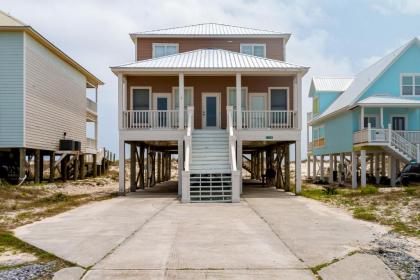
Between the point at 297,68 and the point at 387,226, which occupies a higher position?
the point at 297,68

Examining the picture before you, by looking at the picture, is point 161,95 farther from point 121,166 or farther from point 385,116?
point 385,116

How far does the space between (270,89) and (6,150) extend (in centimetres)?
1516

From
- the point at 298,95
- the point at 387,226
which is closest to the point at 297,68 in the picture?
the point at 298,95

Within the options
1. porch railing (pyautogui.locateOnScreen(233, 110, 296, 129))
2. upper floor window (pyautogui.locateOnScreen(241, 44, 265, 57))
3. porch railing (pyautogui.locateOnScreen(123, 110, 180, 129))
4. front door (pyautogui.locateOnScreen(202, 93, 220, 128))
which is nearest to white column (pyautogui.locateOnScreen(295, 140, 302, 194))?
porch railing (pyautogui.locateOnScreen(233, 110, 296, 129))

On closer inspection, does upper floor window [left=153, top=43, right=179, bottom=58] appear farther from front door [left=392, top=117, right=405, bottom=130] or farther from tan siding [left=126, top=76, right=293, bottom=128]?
front door [left=392, top=117, right=405, bottom=130]

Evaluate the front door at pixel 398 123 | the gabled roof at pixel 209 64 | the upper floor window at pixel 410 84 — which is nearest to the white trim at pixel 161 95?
the gabled roof at pixel 209 64

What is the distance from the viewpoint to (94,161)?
145ft

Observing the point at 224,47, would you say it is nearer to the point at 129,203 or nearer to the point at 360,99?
the point at 360,99

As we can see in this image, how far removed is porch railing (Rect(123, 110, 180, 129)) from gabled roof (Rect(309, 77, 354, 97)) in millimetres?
17923

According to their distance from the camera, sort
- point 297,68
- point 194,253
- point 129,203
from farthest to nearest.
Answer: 1. point 297,68
2. point 129,203
3. point 194,253

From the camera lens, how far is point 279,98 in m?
27.3

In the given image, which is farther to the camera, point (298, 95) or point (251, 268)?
point (298, 95)

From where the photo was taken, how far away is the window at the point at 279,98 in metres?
27.2

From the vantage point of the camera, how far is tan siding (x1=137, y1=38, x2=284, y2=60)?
98.5 feet
